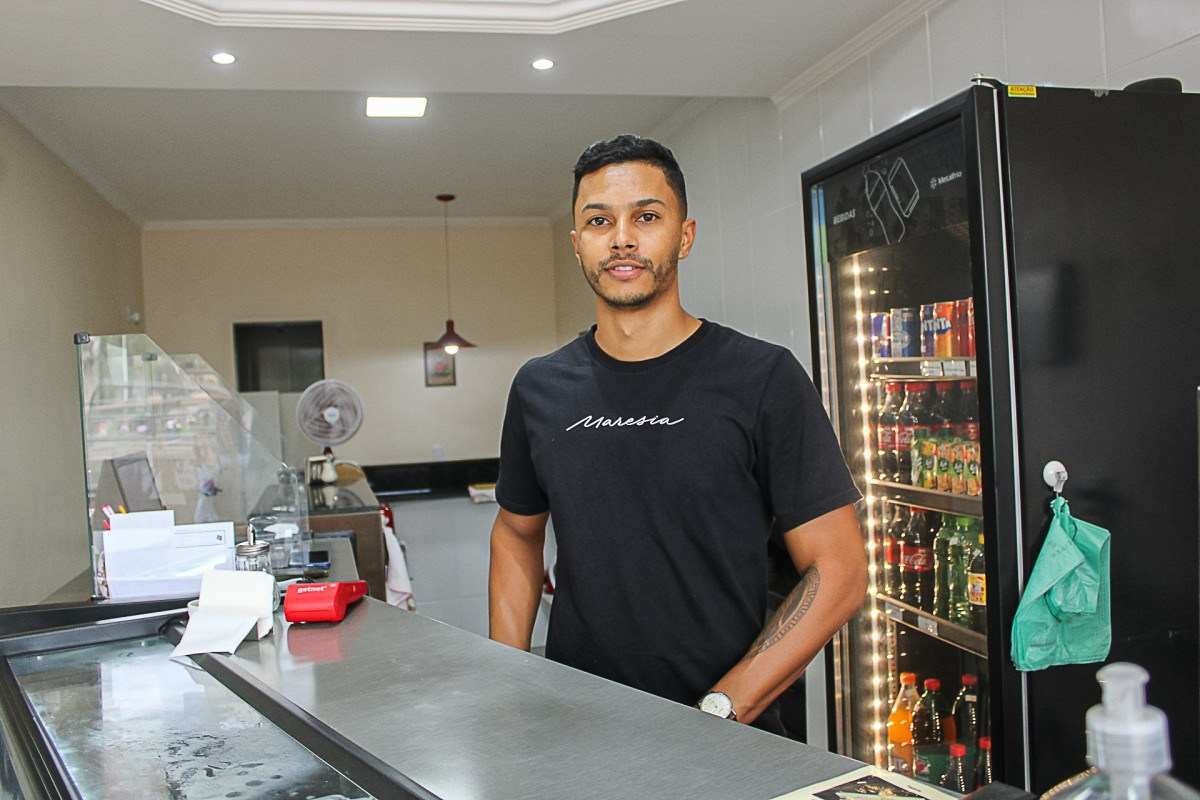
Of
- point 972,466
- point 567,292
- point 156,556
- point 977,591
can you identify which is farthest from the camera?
point 567,292

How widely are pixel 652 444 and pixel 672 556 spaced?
0.19m

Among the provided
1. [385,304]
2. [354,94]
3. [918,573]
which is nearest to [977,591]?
[918,573]

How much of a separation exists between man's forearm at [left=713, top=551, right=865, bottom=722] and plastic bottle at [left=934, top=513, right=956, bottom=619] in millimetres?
1122

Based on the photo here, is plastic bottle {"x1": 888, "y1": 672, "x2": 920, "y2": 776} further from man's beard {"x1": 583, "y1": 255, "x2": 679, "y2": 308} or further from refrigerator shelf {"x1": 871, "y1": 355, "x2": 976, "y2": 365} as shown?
man's beard {"x1": 583, "y1": 255, "x2": 679, "y2": 308}

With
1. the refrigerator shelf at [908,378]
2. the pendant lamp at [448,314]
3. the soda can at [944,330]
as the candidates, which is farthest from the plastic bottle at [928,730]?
the pendant lamp at [448,314]

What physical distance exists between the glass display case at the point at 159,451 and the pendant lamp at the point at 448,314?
5042mm

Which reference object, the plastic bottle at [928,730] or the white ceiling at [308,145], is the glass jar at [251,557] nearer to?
the plastic bottle at [928,730]

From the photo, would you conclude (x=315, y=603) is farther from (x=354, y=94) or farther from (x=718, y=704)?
Result: (x=354, y=94)

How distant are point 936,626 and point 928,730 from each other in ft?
1.80

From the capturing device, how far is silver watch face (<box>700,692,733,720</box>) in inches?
61.3

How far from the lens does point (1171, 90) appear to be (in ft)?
6.93

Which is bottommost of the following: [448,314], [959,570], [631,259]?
[959,570]

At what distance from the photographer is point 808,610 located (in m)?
1.65

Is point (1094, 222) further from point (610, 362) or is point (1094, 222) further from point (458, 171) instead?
point (458, 171)
